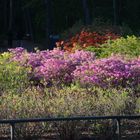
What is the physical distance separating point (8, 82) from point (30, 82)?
43 centimetres

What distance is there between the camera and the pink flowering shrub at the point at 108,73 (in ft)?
34.1

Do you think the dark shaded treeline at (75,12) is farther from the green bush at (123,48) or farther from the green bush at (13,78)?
the green bush at (13,78)

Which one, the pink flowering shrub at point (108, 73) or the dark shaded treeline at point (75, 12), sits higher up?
the dark shaded treeline at point (75, 12)

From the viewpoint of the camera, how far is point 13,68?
10.6 metres

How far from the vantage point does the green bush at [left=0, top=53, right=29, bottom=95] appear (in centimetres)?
1010

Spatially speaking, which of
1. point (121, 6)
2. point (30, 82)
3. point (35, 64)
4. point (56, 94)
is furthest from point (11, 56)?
point (121, 6)

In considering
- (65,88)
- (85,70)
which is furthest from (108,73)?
(65,88)

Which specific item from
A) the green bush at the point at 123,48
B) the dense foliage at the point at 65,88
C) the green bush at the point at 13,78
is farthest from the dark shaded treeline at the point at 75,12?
the green bush at the point at 13,78

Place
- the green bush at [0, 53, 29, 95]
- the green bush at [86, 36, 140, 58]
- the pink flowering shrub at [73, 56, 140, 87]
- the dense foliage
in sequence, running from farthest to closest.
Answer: the green bush at [86, 36, 140, 58] → the pink flowering shrub at [73, 56, 140, 87] → the green bush at [0, 53, 29, 95] → the dense foliage

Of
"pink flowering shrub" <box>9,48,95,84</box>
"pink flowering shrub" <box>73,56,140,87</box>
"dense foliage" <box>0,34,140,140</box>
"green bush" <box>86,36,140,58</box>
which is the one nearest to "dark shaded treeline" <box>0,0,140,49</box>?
"green bush" <box>86,36,140,58</box>

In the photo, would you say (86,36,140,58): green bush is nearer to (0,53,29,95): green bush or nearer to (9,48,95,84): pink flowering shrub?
(9,48,95,84): pink flowering shrub

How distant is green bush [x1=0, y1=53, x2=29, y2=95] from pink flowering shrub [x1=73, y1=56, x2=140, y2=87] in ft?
3.16

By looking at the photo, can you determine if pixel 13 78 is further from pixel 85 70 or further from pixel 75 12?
pixel 75 12

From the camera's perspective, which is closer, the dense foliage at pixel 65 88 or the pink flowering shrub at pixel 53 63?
the dense foliage at pixel 65 88
